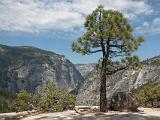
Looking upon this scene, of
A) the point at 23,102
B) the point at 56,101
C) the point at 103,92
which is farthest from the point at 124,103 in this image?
the point at 23,102

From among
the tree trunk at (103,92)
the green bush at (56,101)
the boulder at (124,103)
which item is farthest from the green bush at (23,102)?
the boulder at (124,103)

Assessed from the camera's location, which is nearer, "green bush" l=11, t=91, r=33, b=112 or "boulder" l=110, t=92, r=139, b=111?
"boulder" l=110, t=92, r=139, b=111

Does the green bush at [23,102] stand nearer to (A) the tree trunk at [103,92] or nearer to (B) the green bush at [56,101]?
(B) the green bush at [56,101]

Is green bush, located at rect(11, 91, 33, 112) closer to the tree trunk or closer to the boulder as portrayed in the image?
the tree trunk

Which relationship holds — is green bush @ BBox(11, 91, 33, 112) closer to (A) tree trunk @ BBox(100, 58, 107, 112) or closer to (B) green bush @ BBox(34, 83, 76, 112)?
(B) green bush @ BBox(34, 83, 76, 112)

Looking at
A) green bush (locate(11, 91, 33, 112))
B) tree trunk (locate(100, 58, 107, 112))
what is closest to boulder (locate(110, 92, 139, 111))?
tree trunk (locate(100, 58, 107, 112))

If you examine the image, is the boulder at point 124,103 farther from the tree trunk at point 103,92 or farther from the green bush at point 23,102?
the green bush at point 23,102

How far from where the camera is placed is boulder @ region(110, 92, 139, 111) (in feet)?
142

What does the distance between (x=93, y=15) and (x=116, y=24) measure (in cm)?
302

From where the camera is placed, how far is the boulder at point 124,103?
43.2 m

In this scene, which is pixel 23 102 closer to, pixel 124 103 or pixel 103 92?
pixel 103 92

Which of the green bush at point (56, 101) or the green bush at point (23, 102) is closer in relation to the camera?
the green bush at point (56, 101)

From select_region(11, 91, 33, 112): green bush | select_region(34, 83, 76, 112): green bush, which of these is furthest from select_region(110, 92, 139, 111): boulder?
select_region(11, 91, 33, 112): green bush

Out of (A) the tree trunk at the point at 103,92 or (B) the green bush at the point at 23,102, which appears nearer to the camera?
(A) the tree trunk at the point at 103,92
